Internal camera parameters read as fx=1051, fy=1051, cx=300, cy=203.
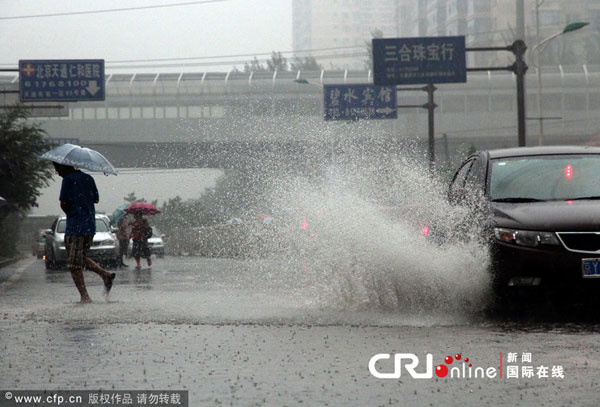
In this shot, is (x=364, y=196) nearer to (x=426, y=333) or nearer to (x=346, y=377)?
(x=426, y=333)

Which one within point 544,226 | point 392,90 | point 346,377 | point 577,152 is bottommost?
point 346,377

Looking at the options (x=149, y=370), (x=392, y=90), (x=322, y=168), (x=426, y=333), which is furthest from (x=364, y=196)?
(x=392, y=90)

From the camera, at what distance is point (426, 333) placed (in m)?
7.86

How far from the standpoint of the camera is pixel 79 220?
11516mm

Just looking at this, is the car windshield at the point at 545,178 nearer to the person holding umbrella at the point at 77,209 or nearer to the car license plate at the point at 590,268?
the car license plate at the point at 590,268

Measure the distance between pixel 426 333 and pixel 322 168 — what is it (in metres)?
5.22

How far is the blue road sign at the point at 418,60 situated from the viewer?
1221 inches

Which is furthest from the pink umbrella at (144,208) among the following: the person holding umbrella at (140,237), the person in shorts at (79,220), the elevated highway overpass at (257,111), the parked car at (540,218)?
the elevated highway overpass at (257,111)

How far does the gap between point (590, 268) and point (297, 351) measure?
2818 millimetres

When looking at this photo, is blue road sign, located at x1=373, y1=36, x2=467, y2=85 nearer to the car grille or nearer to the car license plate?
the car grille

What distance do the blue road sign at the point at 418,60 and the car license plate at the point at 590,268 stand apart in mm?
22767

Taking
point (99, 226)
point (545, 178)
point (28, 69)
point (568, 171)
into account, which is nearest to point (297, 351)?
point (545, 178)

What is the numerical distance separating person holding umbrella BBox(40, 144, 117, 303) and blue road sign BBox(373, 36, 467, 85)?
20.2 metres

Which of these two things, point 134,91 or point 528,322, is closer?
point 528,322
